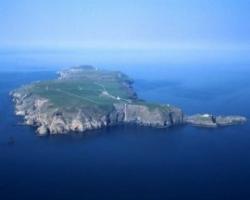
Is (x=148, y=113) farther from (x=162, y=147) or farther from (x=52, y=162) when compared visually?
(x=52, y=162)

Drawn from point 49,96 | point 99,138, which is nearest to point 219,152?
point 99,138

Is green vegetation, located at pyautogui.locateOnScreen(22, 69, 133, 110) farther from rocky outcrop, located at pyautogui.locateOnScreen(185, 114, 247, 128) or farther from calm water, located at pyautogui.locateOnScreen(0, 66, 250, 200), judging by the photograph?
rocky outcrop, located at pyautogui.locateOnScreen(185, 114, 247, 128)

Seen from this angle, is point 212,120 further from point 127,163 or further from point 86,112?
point 127,163

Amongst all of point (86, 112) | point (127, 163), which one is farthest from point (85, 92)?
point (127, 163)

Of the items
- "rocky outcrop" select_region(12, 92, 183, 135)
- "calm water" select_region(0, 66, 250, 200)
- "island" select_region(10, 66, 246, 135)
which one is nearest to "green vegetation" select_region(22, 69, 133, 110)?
"island" select_region(10, 66, 246, 135)

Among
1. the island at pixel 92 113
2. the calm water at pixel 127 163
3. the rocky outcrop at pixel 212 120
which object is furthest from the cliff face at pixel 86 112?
the calm water at pixel 127 163
